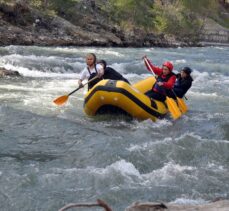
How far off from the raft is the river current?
7.4 inches

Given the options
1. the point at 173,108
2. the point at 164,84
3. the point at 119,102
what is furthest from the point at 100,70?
the point at 173,108

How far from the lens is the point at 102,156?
6332mm

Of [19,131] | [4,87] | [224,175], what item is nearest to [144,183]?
[224,175]

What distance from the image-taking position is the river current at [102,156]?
5.10 m

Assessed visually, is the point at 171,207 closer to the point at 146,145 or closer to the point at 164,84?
the point at 146,145

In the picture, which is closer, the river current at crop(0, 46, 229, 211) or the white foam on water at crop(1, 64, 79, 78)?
the river current at crop(0, 46, 229, 211)

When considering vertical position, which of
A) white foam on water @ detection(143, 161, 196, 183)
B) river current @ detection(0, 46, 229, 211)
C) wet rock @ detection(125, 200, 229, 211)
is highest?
wet rock @ detection(125, 200, 229, 211)

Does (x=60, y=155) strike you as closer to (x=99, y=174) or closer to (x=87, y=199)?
(x=99, y=174)

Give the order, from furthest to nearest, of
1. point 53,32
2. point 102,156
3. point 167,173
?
1. point 53,32
2. point 102,156
3. point 167,173

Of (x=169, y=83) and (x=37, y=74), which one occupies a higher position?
(x=169, y=83)

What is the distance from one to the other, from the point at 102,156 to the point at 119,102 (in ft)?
7.45

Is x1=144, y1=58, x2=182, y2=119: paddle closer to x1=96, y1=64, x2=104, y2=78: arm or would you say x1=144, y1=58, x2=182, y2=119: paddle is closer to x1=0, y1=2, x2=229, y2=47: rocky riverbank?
x1=96, y1=64, x2=104, y2=78: arm

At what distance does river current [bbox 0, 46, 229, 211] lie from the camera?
5.10 m

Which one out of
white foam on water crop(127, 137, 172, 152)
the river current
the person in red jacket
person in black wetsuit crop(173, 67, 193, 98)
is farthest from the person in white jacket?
white foam on water crop(127, 137, 172, 152)
